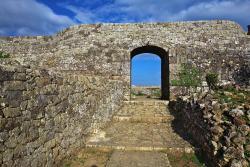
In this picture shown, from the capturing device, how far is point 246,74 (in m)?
14.8

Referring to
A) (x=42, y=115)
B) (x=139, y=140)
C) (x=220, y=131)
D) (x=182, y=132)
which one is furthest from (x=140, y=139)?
→ (x=42, y=115)

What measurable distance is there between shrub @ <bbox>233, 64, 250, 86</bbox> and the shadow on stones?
416 centimetres

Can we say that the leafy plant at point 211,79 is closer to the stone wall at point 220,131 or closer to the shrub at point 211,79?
the shrub at point 211,79

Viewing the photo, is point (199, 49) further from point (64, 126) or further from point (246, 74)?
point (64, 126)

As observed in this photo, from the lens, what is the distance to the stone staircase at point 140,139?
6833 mm

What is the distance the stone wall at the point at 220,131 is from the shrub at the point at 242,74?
6.52 m

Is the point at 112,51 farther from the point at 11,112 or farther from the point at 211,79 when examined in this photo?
the point at 11,112

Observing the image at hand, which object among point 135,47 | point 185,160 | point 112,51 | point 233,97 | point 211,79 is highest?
point 135,47

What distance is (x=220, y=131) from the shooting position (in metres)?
6.61

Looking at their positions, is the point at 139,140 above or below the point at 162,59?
below

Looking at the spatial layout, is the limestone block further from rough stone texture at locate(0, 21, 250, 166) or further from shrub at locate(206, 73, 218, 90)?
shrub at locate(206, 73, 218, 90)

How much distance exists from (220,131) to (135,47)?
30.8 feet

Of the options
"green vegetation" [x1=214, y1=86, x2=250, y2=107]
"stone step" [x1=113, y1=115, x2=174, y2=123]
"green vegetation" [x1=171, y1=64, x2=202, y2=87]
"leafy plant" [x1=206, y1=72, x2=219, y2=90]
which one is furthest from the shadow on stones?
"leafy plant" [x1=206, y1=72, x2=219, y2=90]

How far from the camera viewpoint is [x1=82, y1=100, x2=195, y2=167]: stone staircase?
683cm
